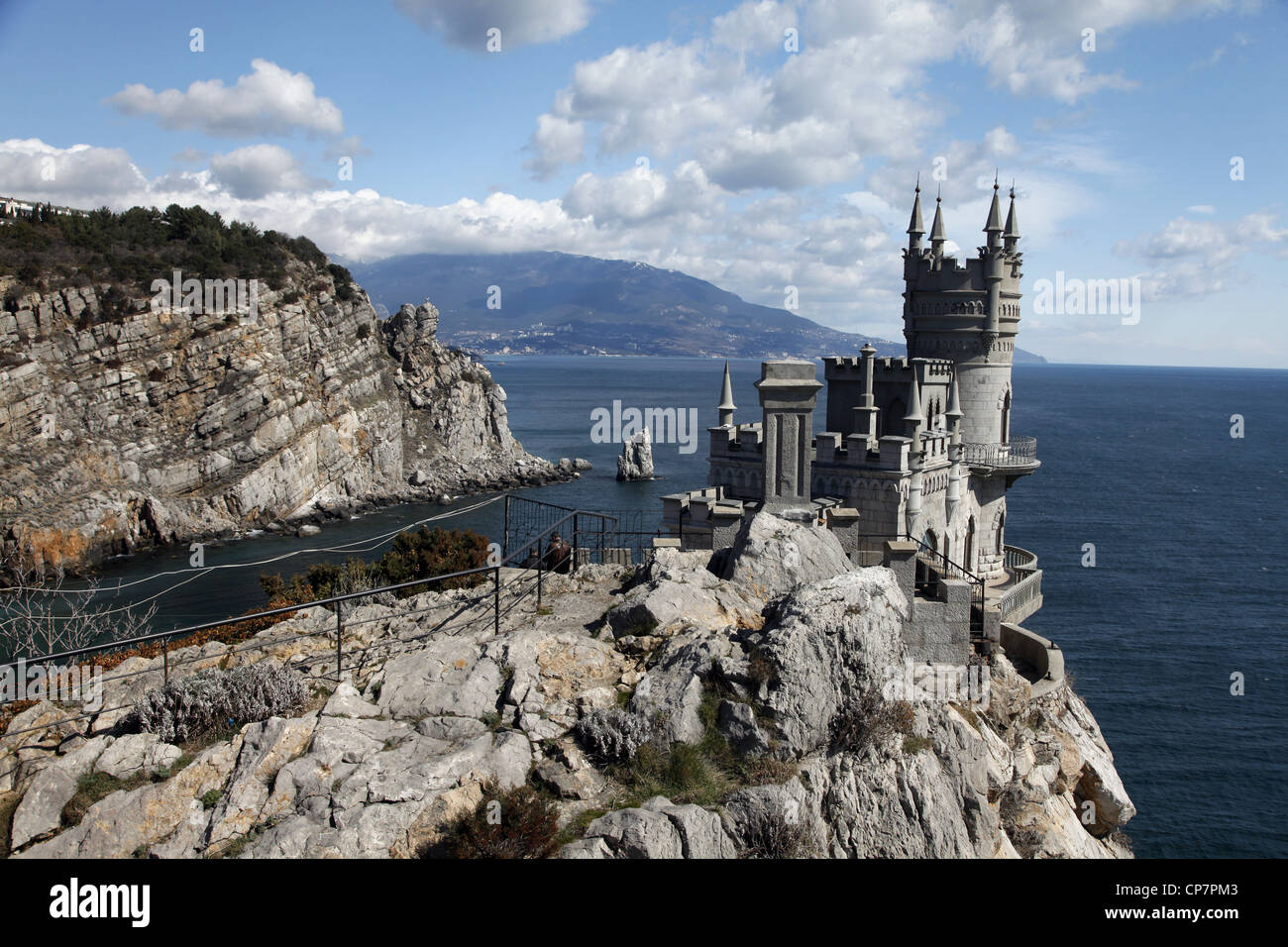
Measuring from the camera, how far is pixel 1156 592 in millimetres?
50750

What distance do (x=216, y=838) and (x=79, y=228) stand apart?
76661 millimetres

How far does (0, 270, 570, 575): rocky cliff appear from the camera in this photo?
5688cm

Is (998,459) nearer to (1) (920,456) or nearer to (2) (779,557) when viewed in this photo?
(1) (920,456)

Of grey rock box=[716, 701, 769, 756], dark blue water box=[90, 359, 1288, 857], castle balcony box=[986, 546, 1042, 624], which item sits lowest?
dark blue water box=[90, 359, 1288, 857]

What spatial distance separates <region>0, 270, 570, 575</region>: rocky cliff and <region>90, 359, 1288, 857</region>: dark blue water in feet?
12.8

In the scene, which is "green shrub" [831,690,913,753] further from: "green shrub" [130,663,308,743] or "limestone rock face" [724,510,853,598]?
"green shrub" [130,663,308,743]

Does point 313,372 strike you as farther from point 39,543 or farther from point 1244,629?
point 1244,629

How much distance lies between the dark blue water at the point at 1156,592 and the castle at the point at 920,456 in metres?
6.69

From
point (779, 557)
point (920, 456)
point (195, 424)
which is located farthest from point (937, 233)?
point (195, 424)

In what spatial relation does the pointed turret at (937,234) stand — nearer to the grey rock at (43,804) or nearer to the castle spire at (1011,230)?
the castle spire at (1011,230)

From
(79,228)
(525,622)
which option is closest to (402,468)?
(79,228)

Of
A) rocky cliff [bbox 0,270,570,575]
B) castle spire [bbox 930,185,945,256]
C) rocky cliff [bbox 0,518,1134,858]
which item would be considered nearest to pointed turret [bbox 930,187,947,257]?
castle spire [bbox 930,185,945,256]

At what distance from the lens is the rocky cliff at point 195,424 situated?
5688 cm

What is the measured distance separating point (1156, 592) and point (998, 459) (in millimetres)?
22935
